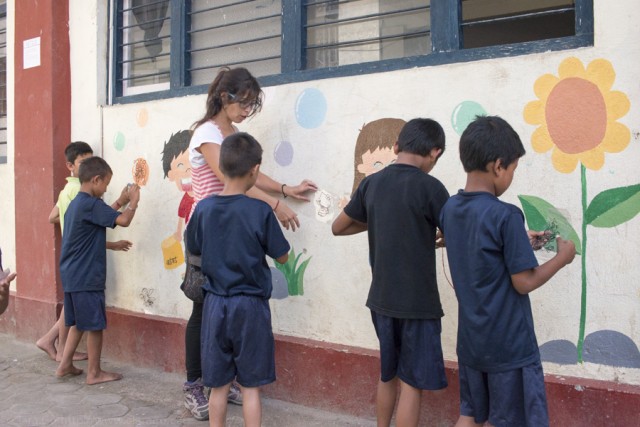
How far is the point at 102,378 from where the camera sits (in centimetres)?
425

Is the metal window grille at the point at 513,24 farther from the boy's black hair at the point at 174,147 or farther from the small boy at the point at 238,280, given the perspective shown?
the small boy at the point at 238,280

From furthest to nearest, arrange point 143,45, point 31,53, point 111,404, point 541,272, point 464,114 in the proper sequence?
point 31,53, point 143,45, point 111,404, point 464,114, point 541,272

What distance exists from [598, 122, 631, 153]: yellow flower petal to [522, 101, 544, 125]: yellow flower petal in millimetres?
289

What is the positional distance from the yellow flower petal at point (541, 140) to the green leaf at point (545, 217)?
222 mm

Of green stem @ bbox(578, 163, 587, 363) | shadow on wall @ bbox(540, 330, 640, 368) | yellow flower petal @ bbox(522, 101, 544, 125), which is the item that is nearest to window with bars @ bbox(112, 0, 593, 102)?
yellow flower petal @ bbox(522, 101, 544, 125)

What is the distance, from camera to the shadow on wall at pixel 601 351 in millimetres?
2783

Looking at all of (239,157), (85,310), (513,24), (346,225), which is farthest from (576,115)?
(513,24)

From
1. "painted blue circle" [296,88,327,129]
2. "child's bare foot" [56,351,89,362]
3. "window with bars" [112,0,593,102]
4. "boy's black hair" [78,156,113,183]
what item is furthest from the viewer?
"child's bare foot" [56,351,89,362]

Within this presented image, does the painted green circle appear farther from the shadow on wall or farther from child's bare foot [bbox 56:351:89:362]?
child's bare foot [bbox 56:351:89:362]

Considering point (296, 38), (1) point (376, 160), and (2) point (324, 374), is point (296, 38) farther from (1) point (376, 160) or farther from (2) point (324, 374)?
(2) point (324, 374)

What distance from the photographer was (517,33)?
579 cm

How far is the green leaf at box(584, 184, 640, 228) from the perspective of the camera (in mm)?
2764

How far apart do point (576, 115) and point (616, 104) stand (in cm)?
17


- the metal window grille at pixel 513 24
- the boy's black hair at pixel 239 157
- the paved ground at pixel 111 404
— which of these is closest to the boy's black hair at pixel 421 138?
the boy's black hair at pixel 239 157
